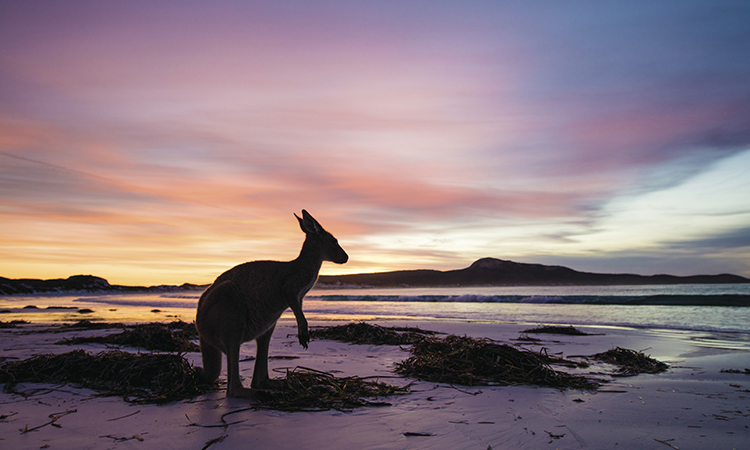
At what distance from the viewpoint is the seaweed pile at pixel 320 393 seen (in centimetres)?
420

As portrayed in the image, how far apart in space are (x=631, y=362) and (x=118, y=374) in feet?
27.4

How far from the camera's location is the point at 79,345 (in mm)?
8422

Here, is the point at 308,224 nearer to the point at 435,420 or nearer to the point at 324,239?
the point at 324,239

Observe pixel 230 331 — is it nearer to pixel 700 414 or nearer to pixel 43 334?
pixel 700 414

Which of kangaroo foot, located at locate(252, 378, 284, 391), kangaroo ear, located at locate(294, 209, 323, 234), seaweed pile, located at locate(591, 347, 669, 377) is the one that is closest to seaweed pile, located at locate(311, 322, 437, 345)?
seaweed pile, located at locate(591, 347, 669, 377)

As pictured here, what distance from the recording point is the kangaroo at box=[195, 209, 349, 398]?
4211mm

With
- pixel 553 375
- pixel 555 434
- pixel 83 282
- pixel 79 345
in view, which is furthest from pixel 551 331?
pixel 83 282

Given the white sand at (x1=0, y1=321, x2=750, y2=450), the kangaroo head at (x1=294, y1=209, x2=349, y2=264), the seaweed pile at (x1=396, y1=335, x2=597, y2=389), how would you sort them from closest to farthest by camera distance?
the white sand at (x1=0, y1=321, x2=750, y2=450) < the kangaroo head at (x1=294, y1=209, x2=349, y2=264) < the seaweed pile at (x1=396, y1=335, x2=597, y2=389)

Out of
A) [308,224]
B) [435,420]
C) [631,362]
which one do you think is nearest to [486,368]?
[435,420]

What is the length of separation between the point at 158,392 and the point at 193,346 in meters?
4.11

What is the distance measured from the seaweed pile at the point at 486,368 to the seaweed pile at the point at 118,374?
3056mm

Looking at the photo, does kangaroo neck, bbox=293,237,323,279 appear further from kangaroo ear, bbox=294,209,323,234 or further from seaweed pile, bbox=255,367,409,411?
seaweed pile, bbox=255,367,409,411

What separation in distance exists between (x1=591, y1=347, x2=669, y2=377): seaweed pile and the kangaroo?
542 centimetres

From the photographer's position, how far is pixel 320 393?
14.9ft
